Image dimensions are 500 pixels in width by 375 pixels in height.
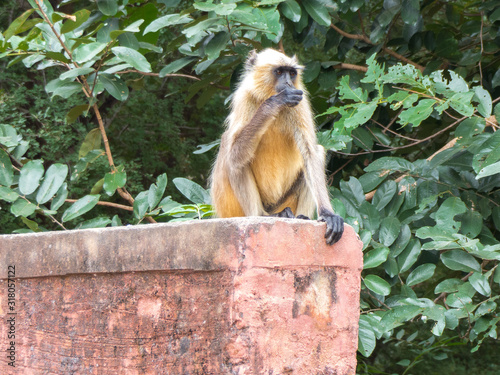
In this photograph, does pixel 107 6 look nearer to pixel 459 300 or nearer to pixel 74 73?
pixel 74 73

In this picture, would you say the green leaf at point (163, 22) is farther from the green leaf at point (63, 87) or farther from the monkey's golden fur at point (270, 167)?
the monkey's golden fur at point (270, 167)

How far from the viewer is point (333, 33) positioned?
5.86 meters

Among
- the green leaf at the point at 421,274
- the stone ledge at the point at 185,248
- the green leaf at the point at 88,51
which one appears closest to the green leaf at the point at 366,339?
the green leaf at the point at 421,274

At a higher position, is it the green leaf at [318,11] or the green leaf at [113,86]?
the green leaf at [318,11]

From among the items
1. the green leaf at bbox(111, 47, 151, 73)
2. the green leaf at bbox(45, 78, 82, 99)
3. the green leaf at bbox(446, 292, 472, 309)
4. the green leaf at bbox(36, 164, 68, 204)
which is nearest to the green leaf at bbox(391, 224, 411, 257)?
the green leaf at bbox(446, 292, 472, 309)

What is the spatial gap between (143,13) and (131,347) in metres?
3.87

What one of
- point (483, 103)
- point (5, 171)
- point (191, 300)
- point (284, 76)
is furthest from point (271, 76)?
point (191, 300)

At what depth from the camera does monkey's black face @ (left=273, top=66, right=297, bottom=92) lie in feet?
14.1

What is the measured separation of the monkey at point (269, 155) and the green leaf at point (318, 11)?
0.65 meters

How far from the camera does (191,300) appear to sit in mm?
2457

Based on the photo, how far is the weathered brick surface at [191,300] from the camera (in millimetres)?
2346

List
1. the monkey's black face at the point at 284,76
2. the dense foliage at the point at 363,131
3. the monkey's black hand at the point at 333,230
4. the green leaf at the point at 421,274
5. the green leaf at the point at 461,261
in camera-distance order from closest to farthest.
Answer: the monkey's black hand at the point at 333,230 < the green leaf at the point at 461,261 < the dense foliage at the point at 363,131 < the green leaf at the point at 421,274 < the monkey's black face at the point at 284,76

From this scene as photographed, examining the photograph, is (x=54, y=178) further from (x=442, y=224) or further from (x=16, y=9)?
(x=16, y=9)

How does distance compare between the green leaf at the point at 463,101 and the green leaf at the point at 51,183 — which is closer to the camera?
the green leaf at the point at 463,101
